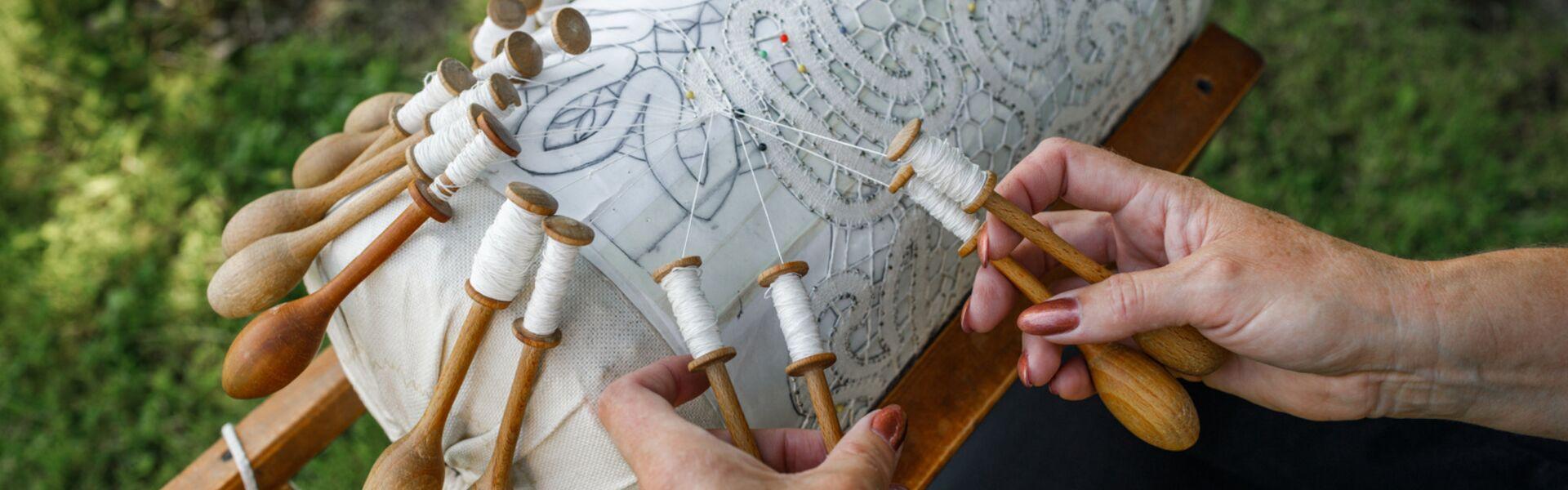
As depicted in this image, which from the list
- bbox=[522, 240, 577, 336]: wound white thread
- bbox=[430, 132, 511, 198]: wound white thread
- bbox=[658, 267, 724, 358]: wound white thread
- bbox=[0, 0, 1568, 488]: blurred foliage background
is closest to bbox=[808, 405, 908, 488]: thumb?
bbox=[658, 267, 724, 358]: wound white thread

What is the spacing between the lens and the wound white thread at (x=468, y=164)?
781mm

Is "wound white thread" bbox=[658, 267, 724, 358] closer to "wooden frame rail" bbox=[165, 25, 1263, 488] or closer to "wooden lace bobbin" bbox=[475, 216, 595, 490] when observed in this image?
"wooden lace bobbin" bbox=[475, 216, 595, 490]

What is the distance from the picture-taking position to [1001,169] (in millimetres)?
1120

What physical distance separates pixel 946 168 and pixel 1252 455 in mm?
530

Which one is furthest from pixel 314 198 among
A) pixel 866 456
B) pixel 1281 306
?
pixel 1281 306

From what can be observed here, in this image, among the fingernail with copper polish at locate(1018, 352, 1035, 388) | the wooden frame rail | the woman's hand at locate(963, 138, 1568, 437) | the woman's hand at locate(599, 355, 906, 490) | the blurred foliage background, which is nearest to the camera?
the woman's hand at locate(599, 355, 906, 490)

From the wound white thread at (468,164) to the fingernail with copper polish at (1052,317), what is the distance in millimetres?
444

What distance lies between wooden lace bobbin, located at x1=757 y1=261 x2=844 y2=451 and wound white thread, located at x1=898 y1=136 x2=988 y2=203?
13 cm

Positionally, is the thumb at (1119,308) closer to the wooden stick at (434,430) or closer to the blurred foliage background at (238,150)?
the wooden stick at (434,430)

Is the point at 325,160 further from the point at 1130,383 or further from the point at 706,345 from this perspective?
the point at 1130,383

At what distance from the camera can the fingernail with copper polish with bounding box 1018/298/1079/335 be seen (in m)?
0.83

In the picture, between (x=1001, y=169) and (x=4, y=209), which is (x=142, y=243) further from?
(x=1001, y=169)

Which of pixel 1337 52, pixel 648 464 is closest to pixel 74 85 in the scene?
pixel 648 464

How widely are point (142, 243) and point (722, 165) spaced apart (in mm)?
1577
